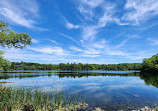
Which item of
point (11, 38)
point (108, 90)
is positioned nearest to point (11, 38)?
point (11, 38)

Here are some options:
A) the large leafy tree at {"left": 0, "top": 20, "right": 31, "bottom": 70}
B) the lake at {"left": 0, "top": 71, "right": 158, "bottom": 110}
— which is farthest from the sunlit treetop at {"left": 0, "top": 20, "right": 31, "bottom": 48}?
the lake at {"left": 0, "top": 71, "right": 158, "bottom": 110}

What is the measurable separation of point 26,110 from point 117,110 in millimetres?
9822

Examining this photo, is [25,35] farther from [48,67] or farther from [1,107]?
[48,67]

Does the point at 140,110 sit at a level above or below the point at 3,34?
below

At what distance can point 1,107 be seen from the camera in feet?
30.5

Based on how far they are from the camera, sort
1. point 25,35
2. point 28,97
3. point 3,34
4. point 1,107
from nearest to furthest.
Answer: point 1,107
point 28,97
point 3,34
point 25,35

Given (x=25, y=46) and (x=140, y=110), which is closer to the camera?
(x=140, y=110)

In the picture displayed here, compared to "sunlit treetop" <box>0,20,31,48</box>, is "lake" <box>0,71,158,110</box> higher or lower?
lower

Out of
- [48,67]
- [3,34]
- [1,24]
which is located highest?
[1,24]

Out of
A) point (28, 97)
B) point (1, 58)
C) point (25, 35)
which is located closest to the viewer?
point (28, 97)

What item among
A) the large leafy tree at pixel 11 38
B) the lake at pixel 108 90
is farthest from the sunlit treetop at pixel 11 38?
the lake at pixel 108 90

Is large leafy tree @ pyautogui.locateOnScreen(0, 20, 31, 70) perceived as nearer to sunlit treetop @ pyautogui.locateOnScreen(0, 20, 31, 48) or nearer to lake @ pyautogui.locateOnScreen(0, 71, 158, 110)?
Answer: sunlit treetop @ pyautogui.locateOnScreen(0, 20, 31, 48)

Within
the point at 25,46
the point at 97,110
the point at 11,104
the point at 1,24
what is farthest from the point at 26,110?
the point at 1,24

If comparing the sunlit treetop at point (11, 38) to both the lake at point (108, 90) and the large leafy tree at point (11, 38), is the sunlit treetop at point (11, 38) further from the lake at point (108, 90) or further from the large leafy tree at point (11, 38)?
the lake at point (108, 90)
